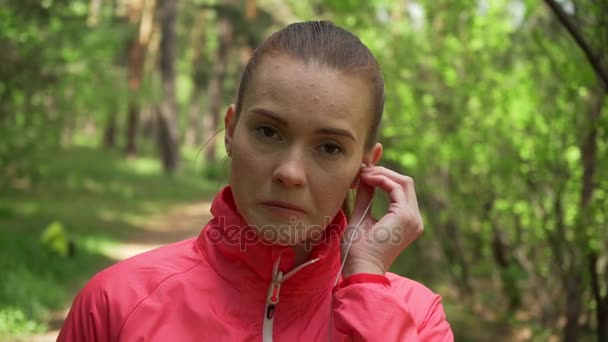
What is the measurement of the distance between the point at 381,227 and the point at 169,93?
2201cm

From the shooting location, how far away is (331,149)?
1.98m

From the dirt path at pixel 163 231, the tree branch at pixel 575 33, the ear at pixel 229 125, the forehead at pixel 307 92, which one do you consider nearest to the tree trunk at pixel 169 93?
the dirt path at pixel 163 231

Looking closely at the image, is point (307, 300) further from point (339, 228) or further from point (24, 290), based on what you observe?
point (24, 290)

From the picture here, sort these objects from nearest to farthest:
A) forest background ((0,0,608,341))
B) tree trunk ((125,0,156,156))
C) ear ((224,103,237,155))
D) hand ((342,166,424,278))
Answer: hand ((342,166,424,278)) → ear ((224,103,237,155)) → forest background ((0,0,608,341)) → tree trunk ((125,0,156,156))

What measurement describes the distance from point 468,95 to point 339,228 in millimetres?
6007

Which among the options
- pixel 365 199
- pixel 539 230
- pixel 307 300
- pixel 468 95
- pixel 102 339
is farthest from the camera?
pixel 468 95

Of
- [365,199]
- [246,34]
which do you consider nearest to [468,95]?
[365,199]

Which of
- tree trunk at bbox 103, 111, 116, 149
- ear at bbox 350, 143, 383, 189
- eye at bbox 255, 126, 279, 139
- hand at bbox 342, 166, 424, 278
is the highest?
eye at bbox 255, 126, 279, 139

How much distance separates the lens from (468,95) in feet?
25.7

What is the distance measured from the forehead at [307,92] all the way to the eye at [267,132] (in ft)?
0.18

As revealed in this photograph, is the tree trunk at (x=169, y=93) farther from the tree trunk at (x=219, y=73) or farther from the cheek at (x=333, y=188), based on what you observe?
the cheek at (x=333, y=188)

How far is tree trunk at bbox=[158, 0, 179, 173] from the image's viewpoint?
2298 cm

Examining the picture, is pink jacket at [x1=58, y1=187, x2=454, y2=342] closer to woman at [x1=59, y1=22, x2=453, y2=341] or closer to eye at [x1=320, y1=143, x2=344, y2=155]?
woman at [x1=59, y1=22, x2=453, y2=341]
